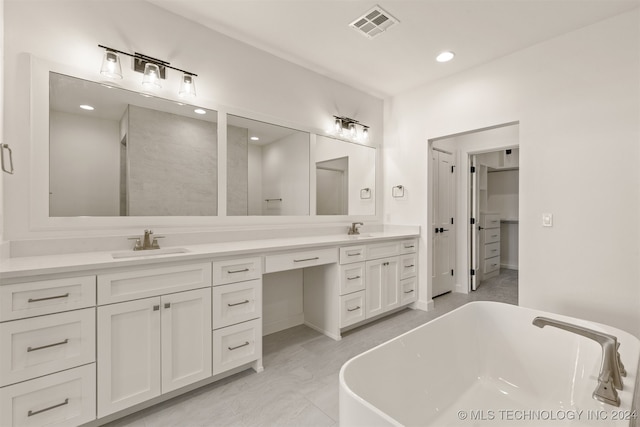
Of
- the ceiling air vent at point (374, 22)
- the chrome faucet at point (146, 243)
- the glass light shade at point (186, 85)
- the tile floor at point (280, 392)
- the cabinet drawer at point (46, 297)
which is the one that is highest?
the ceiling air vent at point (374, 22)

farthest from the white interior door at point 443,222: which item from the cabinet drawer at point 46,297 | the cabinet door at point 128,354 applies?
the cabinet drawer at point 46,297

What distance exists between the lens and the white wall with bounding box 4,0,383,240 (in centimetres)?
164

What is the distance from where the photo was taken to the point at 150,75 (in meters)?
2.00

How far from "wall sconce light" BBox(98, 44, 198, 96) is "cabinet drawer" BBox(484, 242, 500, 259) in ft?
15.8

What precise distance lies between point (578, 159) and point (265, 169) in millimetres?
2629

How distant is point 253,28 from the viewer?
236cm

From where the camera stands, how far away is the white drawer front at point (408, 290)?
3205 millimetres

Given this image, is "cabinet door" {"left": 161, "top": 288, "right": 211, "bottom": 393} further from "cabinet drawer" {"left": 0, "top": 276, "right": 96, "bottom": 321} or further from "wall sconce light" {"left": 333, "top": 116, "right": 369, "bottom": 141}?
"wall sconce light" {"left": 333, "top": 116, "right": 369, "bottom": 141}

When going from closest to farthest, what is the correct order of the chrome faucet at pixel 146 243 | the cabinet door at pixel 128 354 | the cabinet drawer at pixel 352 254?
the cabinet door at pixel 128 354 < the chrome faucet at pixel 146 243 < the cabinet drawer at pixel 352 254

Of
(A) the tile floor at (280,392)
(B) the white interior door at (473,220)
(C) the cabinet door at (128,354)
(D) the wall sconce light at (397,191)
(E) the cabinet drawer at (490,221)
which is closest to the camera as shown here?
(C) the cabinet door at (128,354)

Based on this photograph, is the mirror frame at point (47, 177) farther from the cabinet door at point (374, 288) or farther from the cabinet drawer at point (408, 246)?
the cabinet drawer at point (408, 246)

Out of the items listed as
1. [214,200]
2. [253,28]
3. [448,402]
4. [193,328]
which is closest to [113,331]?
[193,328]

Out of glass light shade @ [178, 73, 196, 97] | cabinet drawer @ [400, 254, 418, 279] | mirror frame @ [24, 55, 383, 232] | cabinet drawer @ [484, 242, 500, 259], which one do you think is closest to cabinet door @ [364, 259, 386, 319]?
cabinet drawer @ [400, 254, 418, 279]

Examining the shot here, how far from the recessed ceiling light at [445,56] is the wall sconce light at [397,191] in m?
1.41
